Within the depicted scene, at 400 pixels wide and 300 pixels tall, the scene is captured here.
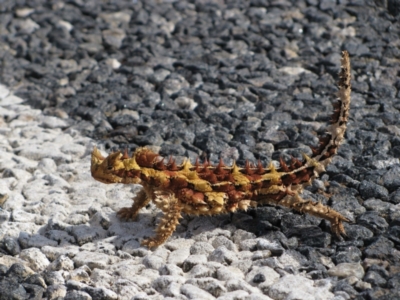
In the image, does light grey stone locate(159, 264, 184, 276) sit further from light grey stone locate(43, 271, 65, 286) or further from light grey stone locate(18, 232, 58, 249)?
light grey stone locate(18, 232, 58, 249)

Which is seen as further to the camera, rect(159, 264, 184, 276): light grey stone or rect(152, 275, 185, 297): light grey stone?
rect(159, 264, 184, 276): light grey stone

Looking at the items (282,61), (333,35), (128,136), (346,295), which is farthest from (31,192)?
(333,35)

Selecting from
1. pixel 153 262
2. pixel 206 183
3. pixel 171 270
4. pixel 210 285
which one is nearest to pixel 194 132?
pixel 206 183

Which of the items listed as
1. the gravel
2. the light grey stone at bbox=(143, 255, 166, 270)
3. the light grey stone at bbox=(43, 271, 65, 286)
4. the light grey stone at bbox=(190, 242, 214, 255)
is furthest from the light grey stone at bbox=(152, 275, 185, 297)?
the light grey stone at bbox=(43, 271, 65, 286)

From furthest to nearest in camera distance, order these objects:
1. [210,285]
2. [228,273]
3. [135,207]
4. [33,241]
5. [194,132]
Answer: [194,132] < [135,207] < [33,241] < [228,273] < [210,285]

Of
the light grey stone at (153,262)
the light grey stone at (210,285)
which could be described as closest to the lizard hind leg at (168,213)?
the light grey stone at (153,262)

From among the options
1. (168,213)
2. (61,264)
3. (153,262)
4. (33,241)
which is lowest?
(33,241)

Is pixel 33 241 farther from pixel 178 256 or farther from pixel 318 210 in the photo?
pixel 318 210
